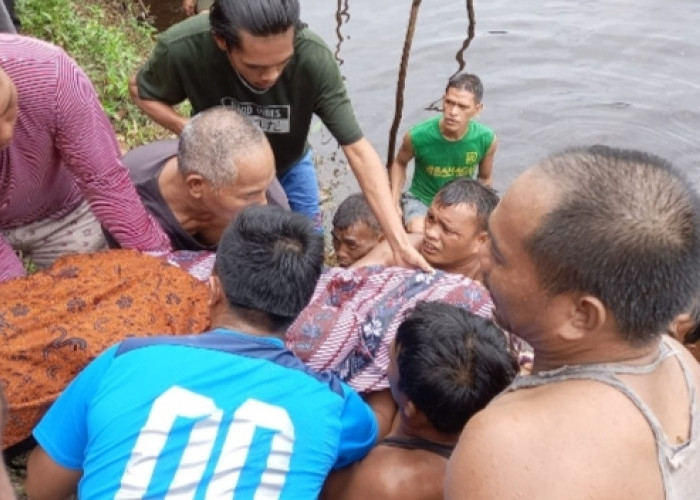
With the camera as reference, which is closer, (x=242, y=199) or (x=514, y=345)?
(x=514, y=345)

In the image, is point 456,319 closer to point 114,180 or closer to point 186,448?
point 186,448

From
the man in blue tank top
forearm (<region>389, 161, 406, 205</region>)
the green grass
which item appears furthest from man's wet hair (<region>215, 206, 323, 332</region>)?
forearm (<region>389, 161, 406, 205</region>)

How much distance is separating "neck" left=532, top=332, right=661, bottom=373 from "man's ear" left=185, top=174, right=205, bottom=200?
5.41 ft

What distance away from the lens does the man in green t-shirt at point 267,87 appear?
127 inches

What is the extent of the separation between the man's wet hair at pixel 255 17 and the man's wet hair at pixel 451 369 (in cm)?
137

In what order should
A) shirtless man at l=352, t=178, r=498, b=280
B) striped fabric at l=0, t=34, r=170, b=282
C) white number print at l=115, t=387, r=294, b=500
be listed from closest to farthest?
white number print at l=115, t=387, r=294, b=500 → striped fabric at l=0, t=34, r=170, b=282 → shirtless man at l=352, t=178, r=498, b=280

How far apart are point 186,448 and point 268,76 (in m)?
1.84

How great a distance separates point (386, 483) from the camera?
2209 mm

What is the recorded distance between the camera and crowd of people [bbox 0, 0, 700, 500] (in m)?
1.47

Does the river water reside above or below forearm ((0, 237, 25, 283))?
→ below

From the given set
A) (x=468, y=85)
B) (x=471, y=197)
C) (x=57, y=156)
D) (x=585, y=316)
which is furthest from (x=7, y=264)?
(x=468, y=85)

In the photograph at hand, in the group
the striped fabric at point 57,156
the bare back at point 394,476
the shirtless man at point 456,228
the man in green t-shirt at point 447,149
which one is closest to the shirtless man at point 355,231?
the shirtless man at point 456,228

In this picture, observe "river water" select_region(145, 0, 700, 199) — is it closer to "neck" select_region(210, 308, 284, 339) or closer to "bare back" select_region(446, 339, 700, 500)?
"neck" select_region(210, 308, 284, 339)

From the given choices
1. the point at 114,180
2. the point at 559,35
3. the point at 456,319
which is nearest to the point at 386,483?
the point at 456,319
